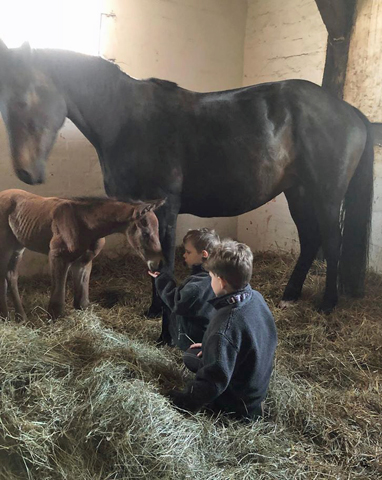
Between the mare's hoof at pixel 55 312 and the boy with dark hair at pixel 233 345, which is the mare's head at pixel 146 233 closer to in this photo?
the boy with dark hair at pixel 233 345

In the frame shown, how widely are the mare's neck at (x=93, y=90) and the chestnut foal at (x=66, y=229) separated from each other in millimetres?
483

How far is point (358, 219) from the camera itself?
9.84ft

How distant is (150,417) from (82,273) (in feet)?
3.60

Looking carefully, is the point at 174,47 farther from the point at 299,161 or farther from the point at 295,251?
the point at 295,251

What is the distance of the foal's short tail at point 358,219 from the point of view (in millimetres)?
2957

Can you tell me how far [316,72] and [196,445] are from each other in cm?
345

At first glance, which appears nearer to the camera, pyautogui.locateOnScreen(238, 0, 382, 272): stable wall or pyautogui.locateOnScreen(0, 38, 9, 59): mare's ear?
pyautogui.locateOnScreen(0, 38, 9, 59): mare's ear

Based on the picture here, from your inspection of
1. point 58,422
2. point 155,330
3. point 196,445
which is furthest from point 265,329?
point 155,330

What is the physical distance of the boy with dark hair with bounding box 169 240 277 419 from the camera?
152cm

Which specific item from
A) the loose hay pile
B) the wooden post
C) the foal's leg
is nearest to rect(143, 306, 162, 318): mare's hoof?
the loose hay pile

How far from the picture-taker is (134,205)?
6.68 ft

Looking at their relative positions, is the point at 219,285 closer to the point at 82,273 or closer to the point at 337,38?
the point at 82,273

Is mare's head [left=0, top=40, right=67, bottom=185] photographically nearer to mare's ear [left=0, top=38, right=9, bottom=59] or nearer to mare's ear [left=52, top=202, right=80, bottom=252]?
mare's ear [left=0, top=38, right=9, bottom=59]

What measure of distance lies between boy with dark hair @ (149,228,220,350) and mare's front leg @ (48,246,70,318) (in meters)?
A: 0.53
